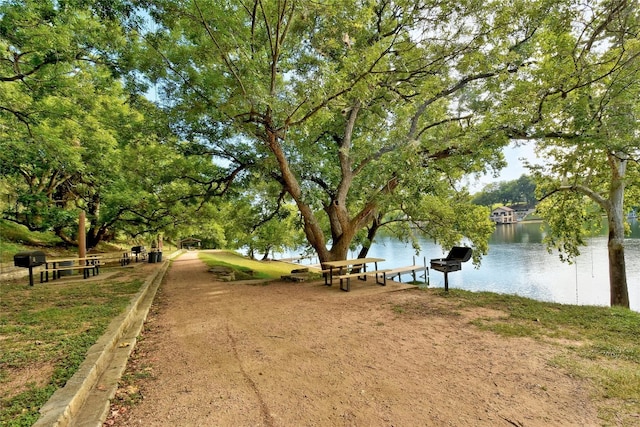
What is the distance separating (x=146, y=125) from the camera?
285 inches

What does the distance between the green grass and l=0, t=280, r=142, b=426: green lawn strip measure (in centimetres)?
400

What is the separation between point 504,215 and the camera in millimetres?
63656

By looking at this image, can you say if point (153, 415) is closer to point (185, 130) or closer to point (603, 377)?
point (603, 377)

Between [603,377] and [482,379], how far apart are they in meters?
1.03

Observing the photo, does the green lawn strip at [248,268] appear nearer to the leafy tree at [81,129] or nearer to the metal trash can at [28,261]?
the leafy tree at [81,129]

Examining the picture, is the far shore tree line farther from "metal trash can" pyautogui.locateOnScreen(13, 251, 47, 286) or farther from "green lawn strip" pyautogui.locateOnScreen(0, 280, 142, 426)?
A: "green lawn strip" pyautogui.locateOnScreen(0, 280, 142, 426)

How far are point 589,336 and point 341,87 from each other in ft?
16.6

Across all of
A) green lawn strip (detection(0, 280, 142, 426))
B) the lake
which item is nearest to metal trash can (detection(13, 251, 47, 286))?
green lawn strip (detection(0, 280, 142, 426))

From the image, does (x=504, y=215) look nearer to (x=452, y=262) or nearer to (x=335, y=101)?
(x=452, y=262)

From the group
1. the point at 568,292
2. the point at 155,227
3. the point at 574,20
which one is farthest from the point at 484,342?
the point at 568,292

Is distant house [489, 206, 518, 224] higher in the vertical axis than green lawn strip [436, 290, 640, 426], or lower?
higher

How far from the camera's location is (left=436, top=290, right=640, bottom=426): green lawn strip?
2.29 meters

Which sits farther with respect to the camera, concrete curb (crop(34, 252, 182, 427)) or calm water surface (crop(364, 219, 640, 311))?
calm water surface (crop(364, 219, 640, 311))

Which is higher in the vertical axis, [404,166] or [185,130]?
[185,130]
